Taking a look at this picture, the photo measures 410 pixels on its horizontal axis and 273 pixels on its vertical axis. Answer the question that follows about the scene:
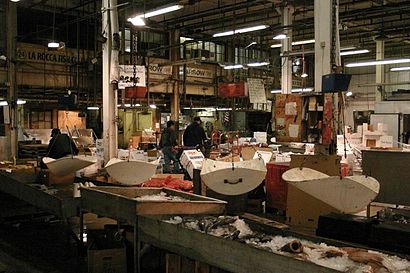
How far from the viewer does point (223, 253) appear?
3.86 m

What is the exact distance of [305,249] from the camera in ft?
12.8

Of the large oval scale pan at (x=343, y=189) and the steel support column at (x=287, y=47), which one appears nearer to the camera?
the large oval scale pan at (x=343, y=189)

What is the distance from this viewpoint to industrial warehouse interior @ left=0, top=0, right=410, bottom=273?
4.25m

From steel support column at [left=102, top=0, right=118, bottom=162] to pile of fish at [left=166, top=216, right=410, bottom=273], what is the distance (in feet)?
16.0

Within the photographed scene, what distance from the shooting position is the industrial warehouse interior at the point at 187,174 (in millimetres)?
4254

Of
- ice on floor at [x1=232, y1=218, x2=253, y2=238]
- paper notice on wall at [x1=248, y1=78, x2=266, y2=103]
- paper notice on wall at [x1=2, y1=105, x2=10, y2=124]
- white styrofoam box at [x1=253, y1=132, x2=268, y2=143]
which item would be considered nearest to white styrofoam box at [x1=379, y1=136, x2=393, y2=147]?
white styrofoam box at [x1=253, y1=132, x2=268, y2=143]

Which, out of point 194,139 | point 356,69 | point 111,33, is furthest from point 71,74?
point 356,69

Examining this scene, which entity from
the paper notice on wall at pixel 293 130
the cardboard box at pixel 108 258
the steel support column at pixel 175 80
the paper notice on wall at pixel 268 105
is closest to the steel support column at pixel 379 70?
the paper notice on wall at pixel 268 105

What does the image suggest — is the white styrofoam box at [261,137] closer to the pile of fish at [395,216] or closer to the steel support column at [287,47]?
the steel support column at [287,47]

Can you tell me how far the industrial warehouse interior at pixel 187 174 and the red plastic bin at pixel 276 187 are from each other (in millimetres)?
19

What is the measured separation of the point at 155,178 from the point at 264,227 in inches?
157

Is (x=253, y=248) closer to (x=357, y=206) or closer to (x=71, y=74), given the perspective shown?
(x=357, y=206)

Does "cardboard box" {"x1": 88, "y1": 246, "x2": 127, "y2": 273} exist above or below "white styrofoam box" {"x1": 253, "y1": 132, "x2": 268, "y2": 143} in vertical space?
below

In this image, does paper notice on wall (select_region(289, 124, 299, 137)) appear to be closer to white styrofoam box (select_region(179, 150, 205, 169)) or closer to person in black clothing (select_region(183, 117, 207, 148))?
white styrofoam box (select_region(179, 150, 205, 169))
